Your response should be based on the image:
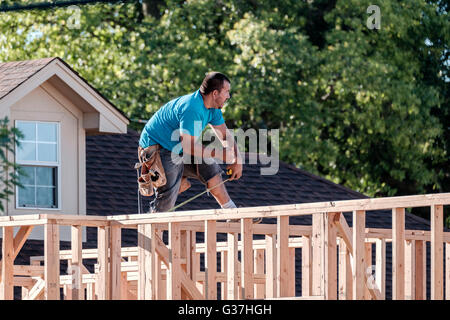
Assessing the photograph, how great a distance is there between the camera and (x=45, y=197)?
1565 centimetres

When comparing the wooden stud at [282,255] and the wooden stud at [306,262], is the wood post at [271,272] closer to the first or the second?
the wooden stud at [282,255]

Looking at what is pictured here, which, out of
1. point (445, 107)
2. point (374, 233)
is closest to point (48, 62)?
point (374, 233)

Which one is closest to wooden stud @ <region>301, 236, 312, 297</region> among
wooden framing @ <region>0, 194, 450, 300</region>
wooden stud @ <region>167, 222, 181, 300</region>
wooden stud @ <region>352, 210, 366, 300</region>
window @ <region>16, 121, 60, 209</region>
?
wooden framing @ <region>0, 194, 450, 300</region>

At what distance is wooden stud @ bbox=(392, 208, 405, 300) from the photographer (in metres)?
9.43

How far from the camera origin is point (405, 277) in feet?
33.0

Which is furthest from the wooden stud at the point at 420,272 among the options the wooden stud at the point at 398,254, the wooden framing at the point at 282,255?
the wooden stud at the point at 398,254

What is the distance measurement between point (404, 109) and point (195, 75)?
15.2ft

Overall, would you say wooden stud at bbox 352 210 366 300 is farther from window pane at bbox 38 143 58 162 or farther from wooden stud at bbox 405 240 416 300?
window pane at bbox 38 143 58 162

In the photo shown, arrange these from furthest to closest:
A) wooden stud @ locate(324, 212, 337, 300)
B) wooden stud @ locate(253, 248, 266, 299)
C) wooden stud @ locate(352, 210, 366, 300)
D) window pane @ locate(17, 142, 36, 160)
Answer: window pane @ locate(17, 142, 36, 160) → wooden stud @ locate(253, 248, 266, 299) → wooden stud @ locate(324, 212, 337, 300) → wooden stud @ locate(352, 210, 366, 300)

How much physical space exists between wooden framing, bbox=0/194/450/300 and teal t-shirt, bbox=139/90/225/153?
81 centimetres

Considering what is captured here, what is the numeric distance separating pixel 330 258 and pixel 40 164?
6.59 meters
